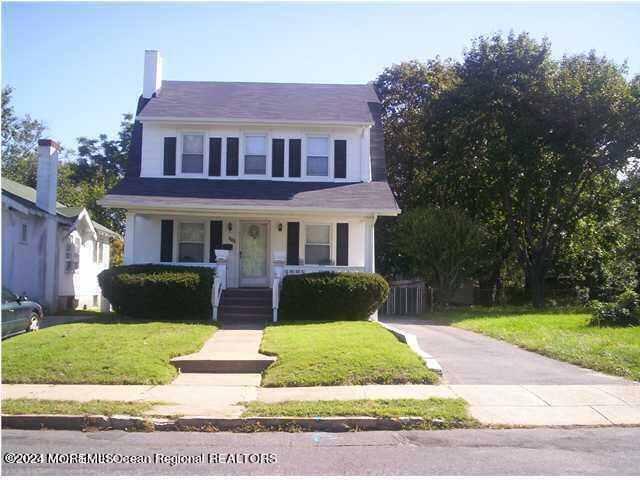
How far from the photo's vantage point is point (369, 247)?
18.3 m

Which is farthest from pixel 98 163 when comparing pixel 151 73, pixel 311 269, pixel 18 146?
pixel 311 269

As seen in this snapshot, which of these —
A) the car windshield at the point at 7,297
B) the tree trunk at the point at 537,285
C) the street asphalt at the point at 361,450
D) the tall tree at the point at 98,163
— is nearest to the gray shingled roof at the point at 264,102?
the car windshield at the point at 7,297

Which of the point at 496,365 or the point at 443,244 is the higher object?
the point at 443,244

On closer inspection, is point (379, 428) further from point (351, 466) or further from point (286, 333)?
point (286, 333)

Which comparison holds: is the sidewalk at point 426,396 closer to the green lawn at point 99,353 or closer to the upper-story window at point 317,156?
the green lawn at point 99,353

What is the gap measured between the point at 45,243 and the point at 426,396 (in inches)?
640

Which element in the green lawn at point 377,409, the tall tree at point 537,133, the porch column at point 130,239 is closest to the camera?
the green lawn at point 377,409

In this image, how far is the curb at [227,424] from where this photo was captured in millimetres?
7898

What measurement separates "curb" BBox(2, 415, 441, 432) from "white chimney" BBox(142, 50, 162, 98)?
53.4ft

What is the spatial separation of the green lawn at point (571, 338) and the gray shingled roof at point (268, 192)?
15.3ft

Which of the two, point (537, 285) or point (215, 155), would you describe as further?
point (537, 285)

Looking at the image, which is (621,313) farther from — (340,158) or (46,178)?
(46,178)

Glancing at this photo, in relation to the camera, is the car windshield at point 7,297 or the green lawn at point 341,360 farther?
the car windshield at point 7,297

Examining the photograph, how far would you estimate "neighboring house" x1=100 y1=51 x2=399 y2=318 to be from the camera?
1941 cm
